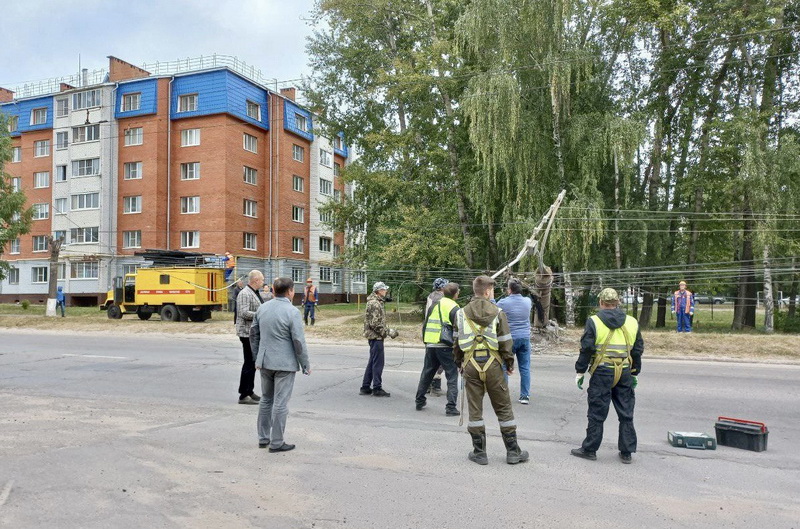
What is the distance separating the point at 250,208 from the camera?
45.5 meters

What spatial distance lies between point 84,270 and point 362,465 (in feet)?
153

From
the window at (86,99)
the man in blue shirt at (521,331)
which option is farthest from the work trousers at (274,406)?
the window at (86,99)

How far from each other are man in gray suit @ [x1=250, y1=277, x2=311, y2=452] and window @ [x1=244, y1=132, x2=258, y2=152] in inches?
1605

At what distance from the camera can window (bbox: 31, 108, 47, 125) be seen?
1912 inches

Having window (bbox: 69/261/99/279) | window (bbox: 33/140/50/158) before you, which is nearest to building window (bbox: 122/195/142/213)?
window (bbox: 69/261/99/279)

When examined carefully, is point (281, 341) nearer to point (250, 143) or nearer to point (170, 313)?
point (170, 313)

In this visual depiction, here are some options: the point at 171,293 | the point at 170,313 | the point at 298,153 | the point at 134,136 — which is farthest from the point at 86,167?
the point at 170,313

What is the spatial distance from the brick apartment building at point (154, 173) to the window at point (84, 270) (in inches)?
3.1

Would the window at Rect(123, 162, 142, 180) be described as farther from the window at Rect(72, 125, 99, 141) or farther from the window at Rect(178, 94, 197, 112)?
the window at Rect(178, 94, 197, 112)

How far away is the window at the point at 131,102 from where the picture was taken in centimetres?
4447

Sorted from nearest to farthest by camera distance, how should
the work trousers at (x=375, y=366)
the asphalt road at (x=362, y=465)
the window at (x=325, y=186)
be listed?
the asphalt road at (x=362, y=465) → the work trousers at (x=375, y=366) → the window at (x=325, y=186)

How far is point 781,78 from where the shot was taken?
26.5 metres

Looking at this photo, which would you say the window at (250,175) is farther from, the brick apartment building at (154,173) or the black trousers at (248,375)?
the black trousers at (248,375)

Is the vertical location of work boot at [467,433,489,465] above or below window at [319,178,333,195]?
below
